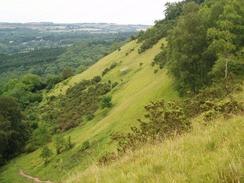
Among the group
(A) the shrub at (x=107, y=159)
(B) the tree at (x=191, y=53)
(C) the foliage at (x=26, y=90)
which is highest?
(A) the shrub at (x=107, y=159)

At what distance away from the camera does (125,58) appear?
101875 millimetres

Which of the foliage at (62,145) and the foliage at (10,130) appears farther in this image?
the foliage at (10,130)

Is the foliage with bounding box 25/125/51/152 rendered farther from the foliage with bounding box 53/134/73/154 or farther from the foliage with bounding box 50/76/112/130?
the foliage with bounding box 53/134/73/154

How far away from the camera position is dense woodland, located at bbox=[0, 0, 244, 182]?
15219 mm

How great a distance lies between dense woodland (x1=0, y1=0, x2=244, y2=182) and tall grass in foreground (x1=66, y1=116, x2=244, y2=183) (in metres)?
2.11

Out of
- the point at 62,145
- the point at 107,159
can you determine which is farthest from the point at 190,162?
the point at 62,145

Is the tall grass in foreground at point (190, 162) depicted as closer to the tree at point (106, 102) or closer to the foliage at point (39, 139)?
the tree at point (106, 102)

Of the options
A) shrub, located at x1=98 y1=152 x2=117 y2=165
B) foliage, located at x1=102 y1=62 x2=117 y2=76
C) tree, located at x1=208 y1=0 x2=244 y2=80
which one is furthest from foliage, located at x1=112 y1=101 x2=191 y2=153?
foliage, located at x1=102 y1=62 x2=117 y2=76

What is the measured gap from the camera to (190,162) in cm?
741

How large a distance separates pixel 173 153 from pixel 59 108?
8903cm

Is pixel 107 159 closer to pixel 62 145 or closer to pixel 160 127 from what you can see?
pixel 160 127

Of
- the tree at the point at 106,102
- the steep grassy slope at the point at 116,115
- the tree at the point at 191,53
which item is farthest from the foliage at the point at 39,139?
the tree at the point at 191,53

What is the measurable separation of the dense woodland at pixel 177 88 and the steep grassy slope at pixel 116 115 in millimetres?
2007

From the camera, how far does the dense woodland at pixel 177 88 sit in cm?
1522
